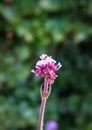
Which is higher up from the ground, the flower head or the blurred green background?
the blurred green background

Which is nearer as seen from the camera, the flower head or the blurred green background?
the flower head

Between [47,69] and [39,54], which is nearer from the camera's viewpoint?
[47,69]

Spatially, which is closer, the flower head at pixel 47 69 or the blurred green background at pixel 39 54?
the flower head at pixel 47 69

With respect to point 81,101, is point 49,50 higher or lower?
higher

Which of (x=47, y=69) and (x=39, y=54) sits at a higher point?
(x=39, y=54)

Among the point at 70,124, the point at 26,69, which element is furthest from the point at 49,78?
the point at 70,124

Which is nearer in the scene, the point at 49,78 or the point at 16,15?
the point at 49,78

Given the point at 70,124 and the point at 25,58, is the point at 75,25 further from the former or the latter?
the point at 70,124

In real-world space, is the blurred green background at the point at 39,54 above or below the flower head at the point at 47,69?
above
